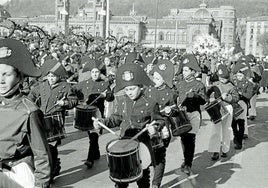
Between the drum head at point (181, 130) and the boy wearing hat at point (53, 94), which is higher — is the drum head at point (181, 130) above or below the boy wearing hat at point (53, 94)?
below

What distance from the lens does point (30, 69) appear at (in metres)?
3.25

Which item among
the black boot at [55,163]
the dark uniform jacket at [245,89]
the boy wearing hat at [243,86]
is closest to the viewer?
the black boot at [55,163]

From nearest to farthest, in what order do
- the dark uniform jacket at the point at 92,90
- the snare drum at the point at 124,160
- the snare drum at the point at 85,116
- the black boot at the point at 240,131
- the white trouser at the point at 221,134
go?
1. the snare drum at the point at 124,160
2. the snare drum at the point at 85,116
3. the dark uniform jacket at the point at 92,90
4. the white trouser at the point at 221,134
5. the black boot at the point at 240,131

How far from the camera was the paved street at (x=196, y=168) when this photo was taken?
692 centimetres

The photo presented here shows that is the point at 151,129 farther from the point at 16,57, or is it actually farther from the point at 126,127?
the point at 16,57

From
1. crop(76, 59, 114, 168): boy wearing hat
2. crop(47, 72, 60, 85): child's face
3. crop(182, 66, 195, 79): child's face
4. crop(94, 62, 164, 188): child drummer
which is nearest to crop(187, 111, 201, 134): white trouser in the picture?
crop(182, 66, 195, 79): child's face

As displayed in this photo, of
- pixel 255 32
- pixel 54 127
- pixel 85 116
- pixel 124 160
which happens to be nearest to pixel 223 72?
pixel 85 116

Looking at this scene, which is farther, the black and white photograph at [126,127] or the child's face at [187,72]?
the child's face at [187,72]

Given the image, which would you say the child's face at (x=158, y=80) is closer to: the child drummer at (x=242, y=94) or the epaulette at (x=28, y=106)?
the child drummer at (x=242, y=94)

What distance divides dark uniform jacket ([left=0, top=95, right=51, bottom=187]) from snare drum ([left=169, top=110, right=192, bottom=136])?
3.48m

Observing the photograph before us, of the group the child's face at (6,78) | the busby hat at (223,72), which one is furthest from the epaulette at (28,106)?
the busby hat at (223,72)

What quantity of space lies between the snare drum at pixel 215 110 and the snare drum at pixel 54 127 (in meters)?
2.88

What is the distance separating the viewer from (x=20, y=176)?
3273 millimetres

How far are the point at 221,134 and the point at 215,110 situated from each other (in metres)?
0.79
